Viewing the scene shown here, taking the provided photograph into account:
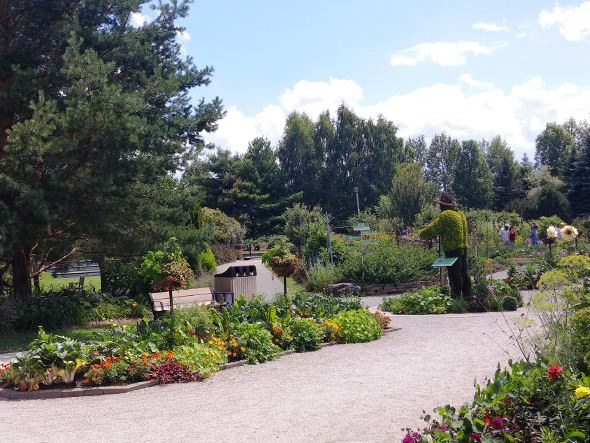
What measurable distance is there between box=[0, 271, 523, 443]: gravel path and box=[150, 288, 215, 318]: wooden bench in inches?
142

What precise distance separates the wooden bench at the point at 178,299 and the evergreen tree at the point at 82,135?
56.0 inches

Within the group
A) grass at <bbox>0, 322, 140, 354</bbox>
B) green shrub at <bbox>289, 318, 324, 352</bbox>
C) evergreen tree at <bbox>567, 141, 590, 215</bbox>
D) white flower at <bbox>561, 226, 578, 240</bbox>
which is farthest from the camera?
evergreen tree at <bbox>567, 141, 590, 215</bbox>

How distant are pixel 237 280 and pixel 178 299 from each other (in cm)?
229

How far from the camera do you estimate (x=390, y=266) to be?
17250 millimetres

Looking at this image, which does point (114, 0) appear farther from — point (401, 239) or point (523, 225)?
point (523, 225)

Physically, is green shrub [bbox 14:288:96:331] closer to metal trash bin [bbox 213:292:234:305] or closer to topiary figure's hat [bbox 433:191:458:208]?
metal trash bin [bbox 213:292:234:305]

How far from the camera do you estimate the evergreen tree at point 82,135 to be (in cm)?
1030

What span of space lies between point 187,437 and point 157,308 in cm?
657

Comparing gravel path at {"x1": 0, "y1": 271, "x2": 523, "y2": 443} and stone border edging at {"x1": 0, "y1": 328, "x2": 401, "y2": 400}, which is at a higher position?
stone border edging at {"x1": 0, "y1": 328, "x2": 401, "y2": 400}

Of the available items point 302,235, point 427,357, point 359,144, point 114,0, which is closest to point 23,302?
point 114,0

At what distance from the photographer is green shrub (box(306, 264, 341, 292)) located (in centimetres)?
1780

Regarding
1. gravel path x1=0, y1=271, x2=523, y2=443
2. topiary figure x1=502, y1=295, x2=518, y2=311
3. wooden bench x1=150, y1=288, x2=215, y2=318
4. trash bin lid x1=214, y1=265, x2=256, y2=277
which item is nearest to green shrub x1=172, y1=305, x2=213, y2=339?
gravel path x1=0, y1=271, x2=523, y2=443

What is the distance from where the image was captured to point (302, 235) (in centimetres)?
2488

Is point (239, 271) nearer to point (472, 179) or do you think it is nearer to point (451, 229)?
point (451, 229)
